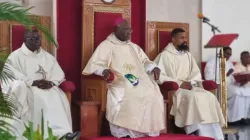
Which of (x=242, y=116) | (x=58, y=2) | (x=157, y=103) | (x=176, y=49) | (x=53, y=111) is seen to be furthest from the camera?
(x=242, y=116)

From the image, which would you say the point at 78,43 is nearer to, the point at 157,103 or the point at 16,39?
the point at 16,39

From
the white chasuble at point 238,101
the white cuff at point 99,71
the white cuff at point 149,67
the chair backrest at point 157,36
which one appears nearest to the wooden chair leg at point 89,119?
the white cuff at point 99,71

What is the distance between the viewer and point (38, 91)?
213 inches

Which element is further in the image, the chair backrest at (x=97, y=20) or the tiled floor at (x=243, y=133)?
the tiled floor at (x=243, y=133)

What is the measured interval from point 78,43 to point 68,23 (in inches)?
12.7

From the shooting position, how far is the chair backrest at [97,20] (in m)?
6.41

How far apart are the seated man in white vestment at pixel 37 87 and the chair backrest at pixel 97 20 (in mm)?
640

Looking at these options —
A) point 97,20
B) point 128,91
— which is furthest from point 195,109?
point 97,20

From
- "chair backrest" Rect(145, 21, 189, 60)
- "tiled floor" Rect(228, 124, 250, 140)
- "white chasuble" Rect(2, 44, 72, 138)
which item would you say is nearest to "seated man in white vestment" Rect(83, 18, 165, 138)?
"white chasuble" Rect(2, 44, 72, 138)

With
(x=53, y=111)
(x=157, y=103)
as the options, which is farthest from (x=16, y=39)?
(x=157, y=103)

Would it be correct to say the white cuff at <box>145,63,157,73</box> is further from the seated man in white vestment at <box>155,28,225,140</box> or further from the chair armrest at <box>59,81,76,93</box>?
the chair armrest at <box>59,81,76,93</box>

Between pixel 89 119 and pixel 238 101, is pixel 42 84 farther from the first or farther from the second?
pixel 238 101

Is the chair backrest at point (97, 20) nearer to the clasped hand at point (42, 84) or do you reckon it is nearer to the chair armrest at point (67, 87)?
the chair armrest at point (67, 87)

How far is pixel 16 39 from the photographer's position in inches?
242
